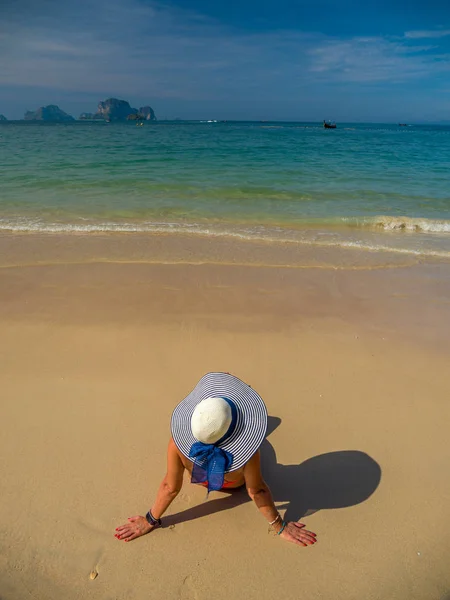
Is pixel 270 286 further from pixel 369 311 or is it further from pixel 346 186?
pixel 346 186

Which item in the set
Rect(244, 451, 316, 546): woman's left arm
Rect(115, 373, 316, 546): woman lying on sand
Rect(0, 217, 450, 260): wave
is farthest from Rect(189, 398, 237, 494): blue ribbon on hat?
Rect(0, 217, 450, 260): wave

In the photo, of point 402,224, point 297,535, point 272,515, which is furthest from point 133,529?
point 402,224

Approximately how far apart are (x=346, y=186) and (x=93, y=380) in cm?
1160

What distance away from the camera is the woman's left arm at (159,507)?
2.30 meters

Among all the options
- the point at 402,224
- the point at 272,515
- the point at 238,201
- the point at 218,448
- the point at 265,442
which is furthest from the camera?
the point at 238,201

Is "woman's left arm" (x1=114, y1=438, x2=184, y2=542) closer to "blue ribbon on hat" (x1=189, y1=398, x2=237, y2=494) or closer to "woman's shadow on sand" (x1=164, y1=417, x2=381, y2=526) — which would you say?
"woman's shadow on sand" (x1=164, y1=417, x2=381, y2=526)

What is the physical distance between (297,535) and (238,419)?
2.92 feet

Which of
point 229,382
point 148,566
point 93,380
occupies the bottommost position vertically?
point 148,566

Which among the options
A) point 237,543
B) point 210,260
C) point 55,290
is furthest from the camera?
point 210,260

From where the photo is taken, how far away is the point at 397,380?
363 centimetres

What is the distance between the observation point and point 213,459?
1.98 meters

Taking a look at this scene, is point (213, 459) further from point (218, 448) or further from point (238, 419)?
point (238, 419)

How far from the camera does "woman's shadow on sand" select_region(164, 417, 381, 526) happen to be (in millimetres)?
2568

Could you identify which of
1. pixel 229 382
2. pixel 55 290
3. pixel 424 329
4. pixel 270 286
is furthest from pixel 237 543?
pixel 55 290
